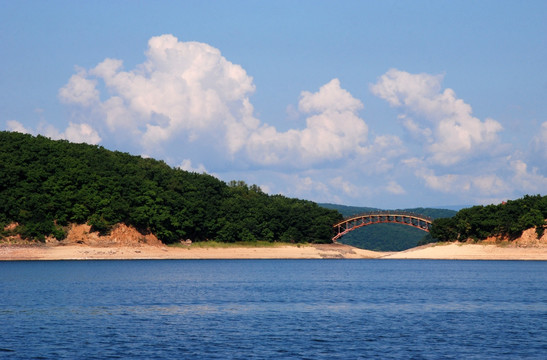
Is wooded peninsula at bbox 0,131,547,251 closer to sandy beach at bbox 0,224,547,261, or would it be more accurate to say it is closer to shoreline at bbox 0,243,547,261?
sandy beach at bbox 0,224,547,261

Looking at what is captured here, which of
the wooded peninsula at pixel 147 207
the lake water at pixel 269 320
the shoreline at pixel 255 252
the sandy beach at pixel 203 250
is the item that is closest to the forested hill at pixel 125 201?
the wooded peninsula at pixel 147 207

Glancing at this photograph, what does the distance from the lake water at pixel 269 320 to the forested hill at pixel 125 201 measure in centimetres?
6079

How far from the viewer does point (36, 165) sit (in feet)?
485

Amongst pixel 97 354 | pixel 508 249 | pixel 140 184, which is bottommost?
pixel 97 354

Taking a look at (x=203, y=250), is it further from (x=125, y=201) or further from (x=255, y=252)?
(x=125, y=201)

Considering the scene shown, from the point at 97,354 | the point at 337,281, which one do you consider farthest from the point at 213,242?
the point at 97,354

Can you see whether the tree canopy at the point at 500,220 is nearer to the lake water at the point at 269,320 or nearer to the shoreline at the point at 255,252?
the shoreline at the point at 255,252

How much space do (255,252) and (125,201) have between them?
109 feet

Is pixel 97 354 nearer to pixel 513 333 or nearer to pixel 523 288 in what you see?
pixel 513 333

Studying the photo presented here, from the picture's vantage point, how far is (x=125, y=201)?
150 m

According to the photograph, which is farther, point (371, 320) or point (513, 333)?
point (371, 320)

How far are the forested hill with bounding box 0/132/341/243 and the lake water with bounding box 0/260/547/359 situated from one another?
60.8 meters

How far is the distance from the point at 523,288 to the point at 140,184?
319 ft

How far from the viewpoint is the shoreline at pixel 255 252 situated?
454 ft
